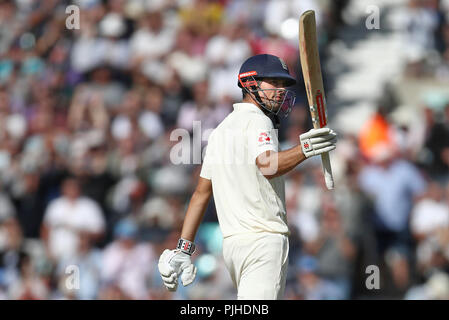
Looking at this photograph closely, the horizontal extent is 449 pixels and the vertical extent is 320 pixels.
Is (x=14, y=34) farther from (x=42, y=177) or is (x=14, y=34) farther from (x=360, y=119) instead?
(x=360, y=119)

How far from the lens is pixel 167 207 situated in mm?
8445

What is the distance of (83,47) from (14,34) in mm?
1477

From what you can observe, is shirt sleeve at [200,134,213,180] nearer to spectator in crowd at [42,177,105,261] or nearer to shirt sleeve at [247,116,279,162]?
shirt sleeve at [247,116,279,162]

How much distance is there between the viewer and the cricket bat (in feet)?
14.1

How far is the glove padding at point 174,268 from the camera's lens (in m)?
4.48

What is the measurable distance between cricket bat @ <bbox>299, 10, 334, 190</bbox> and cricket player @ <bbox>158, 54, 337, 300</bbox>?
0.47ft

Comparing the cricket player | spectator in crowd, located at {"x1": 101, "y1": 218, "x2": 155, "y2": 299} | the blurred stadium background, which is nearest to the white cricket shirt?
the cricket player

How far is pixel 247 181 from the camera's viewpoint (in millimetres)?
4273

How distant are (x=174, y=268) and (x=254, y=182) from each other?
715 mm

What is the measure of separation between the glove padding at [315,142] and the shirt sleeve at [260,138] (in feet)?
0.61

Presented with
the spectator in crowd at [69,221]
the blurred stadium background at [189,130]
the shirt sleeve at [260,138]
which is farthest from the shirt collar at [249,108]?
the spectator in crowd at [69,221]

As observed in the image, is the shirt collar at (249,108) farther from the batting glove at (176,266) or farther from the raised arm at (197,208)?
the batting glove at (176,266)

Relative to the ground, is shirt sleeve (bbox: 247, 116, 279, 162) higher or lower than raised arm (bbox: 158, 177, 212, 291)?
higher
